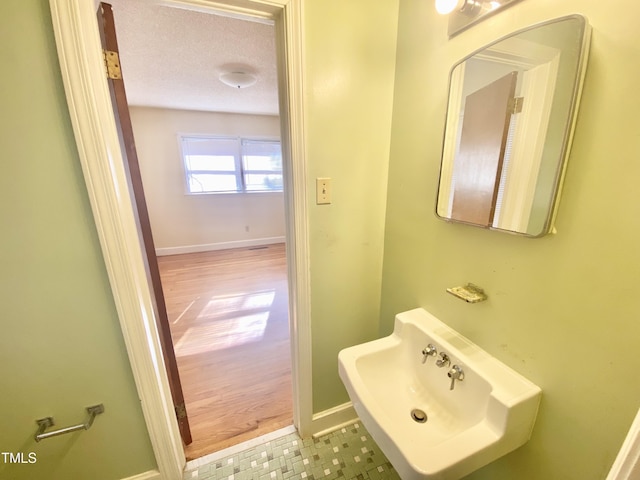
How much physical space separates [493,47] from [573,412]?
3.28 ft

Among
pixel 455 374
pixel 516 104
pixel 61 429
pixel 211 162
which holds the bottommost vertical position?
pixel 61 429

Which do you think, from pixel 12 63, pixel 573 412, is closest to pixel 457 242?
pixel 573 412

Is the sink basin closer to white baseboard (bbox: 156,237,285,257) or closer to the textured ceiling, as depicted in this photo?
the textured ceiling

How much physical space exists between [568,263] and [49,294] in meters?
1.54

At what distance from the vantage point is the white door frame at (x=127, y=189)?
718 mm

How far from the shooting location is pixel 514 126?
0.68m

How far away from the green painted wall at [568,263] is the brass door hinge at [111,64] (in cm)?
106

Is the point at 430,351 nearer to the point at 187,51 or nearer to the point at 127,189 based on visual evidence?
the point at 127,189

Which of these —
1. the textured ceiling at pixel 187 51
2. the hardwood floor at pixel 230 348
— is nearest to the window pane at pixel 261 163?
A: the textured ceiling at pixel 187 51

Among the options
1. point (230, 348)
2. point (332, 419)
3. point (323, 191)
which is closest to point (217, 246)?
point (230, 348)

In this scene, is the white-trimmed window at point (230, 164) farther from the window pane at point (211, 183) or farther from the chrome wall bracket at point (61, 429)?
the chrome wall bracket at point (61, 429)

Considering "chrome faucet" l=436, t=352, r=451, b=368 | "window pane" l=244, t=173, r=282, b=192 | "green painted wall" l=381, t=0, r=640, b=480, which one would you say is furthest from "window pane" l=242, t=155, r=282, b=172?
"chrome faucet" l=436, t=352, r=451, b=368

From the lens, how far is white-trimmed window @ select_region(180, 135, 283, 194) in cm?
407

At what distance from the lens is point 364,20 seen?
98 cm
